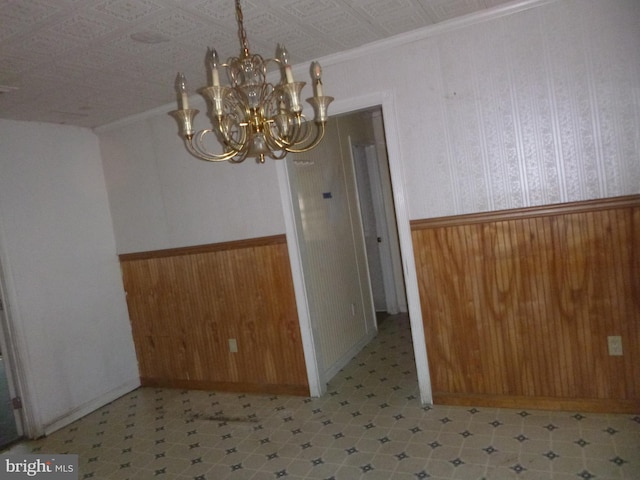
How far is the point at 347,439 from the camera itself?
297 centimetres

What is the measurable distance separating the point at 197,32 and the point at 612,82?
2.36 m

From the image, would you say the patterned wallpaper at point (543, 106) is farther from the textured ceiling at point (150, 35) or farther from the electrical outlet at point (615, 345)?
the electrical outlet at point (615, 345)

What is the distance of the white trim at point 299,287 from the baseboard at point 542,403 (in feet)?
3.18

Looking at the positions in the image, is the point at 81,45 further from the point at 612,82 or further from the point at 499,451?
the point at 499,451

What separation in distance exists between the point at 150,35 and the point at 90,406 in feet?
10.6

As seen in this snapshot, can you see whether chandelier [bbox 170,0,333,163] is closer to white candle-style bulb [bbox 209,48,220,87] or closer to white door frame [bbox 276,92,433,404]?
white candle-style bulb [bbox 209,48,220,87]

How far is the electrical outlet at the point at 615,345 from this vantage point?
2.71 m

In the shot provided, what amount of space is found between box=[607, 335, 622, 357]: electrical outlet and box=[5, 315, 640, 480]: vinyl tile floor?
0.39 metres

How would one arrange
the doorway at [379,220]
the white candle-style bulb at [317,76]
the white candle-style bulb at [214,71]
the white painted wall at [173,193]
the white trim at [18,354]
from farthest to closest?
the doorway at [379,220]
the white painted wall at [173,193]
the white trim at [18,354]
the white candle-style bulb at [317,76]
the white candle-style bulb at [214,71]

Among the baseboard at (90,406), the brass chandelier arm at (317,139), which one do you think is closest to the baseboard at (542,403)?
the brass chandelier arm at (317,139)

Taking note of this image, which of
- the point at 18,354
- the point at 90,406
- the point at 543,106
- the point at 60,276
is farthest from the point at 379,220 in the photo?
the point at 18,354

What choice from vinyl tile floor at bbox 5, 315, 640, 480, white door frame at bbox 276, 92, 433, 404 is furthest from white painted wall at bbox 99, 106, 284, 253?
vinyl tile floor at bbox 5, 315, 640, 480

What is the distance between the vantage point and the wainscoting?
8.82 feet

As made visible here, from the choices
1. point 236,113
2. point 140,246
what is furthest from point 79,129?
point 236,113
